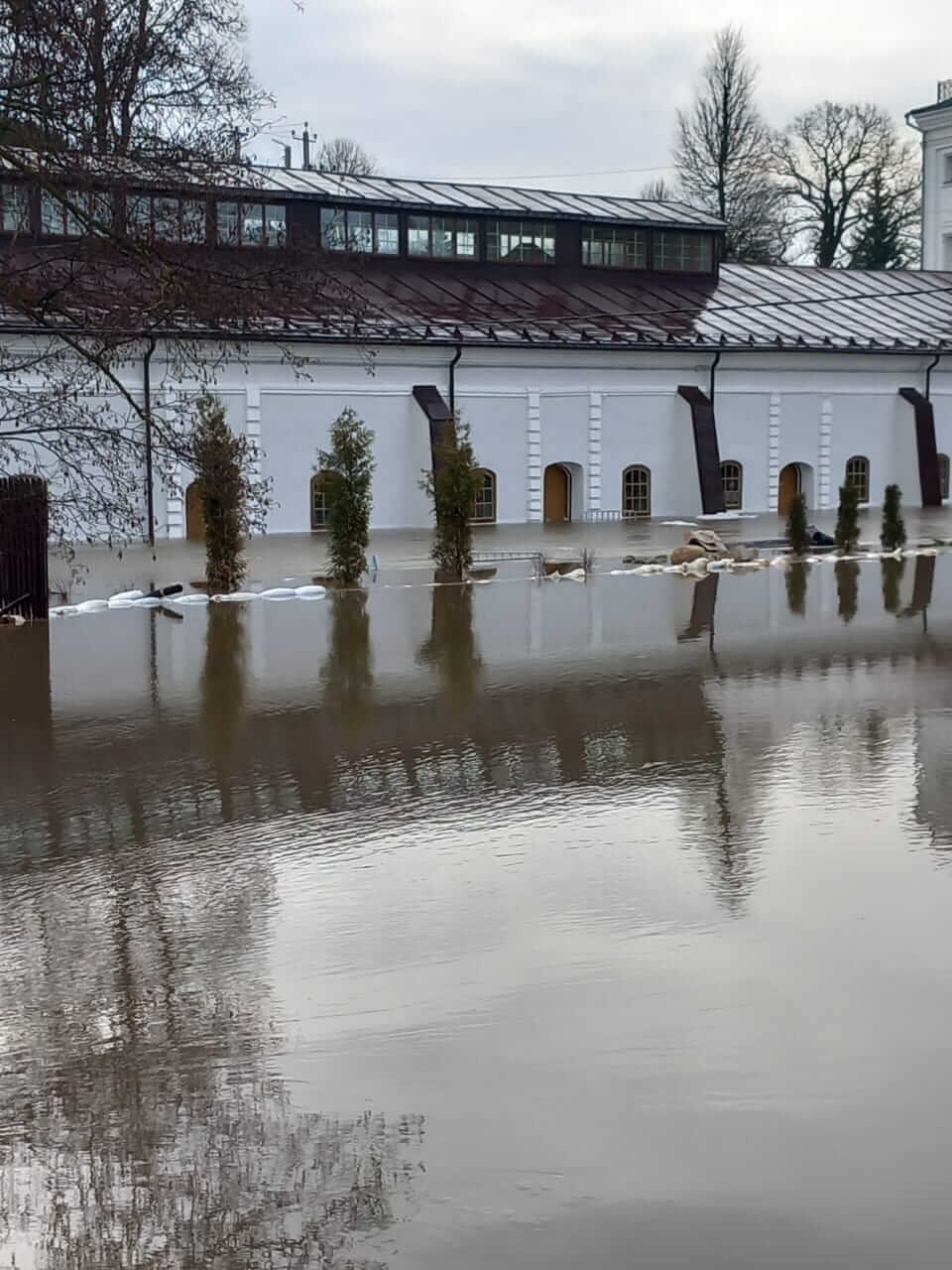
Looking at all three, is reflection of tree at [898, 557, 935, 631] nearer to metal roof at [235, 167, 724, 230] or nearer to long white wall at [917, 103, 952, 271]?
metal roof at [235, 167, 724, 230]

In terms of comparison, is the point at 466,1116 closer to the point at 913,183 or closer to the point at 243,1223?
the point at 243,1223

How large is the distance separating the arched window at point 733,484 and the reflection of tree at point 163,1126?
3304 centimetres

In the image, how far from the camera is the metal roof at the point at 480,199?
37.2 metres

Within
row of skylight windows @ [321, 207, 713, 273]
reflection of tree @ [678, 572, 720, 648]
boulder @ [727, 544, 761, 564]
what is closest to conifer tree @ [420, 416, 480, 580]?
reflection of tree @ [678, 572, 720, 648]

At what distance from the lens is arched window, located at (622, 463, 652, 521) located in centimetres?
3809

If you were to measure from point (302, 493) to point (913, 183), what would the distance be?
4097 cm

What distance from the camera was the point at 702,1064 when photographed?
5.90 meters

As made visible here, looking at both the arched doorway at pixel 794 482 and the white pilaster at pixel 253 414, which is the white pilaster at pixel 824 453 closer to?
the arched doorway at pixel 794 482

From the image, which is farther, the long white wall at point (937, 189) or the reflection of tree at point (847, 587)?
the long white wall at point (937, 189)

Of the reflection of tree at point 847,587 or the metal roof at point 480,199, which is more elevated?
the metal roof at point 480,199

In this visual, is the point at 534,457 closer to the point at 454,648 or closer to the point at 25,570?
the point at 25,570

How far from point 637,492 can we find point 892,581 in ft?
45.7

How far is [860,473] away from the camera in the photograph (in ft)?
137

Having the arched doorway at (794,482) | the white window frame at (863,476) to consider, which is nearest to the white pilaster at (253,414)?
the arched doorway at (794,482)
